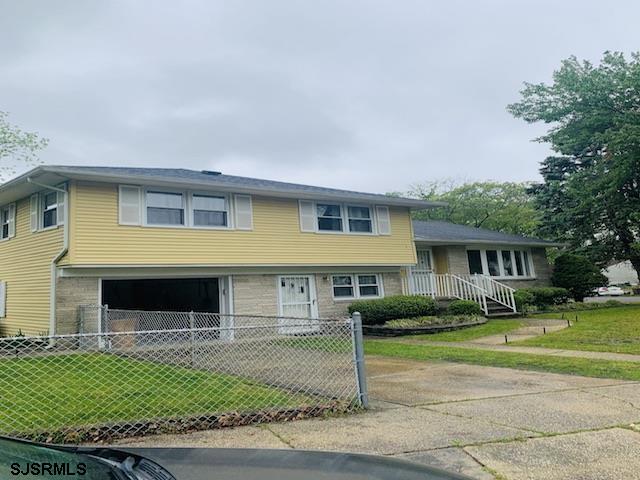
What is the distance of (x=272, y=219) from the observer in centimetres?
1478

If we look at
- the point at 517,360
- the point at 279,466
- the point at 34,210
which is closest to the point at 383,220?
the point at 517,360

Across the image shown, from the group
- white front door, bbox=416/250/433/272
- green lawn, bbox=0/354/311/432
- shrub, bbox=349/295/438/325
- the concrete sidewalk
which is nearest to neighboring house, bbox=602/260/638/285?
white front door, bbox=416/250/433/272

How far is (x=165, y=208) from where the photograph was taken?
1287 centimetres

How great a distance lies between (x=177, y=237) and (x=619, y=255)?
24.5 m

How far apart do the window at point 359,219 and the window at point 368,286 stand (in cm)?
181

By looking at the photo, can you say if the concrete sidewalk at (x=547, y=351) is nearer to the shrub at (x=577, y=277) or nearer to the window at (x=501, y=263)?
the window at (x=501, y=263)

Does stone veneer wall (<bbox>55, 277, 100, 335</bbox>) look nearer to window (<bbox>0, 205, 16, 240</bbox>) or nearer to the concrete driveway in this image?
window (<bbox>0, 205, 16, 240</bbox>)

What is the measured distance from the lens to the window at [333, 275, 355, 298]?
16.3 metres

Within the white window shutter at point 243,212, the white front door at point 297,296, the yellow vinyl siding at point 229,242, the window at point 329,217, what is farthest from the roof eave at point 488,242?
the white window shutter at point 243,212

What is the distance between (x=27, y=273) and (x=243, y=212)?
6716 millimetres

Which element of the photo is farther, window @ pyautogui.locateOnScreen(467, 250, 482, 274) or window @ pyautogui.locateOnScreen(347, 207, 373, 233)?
window @ pyautogui.locateOnScreen(467, 250, 482, 274)

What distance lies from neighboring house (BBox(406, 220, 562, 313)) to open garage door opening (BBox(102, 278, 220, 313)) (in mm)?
8213

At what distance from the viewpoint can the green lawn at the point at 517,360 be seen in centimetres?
702

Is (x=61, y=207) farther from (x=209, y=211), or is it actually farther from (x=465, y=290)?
(x=465, y=290)
